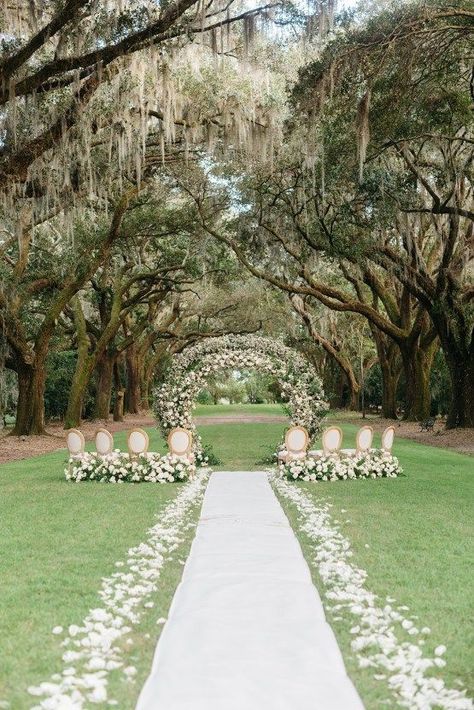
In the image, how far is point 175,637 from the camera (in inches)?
166

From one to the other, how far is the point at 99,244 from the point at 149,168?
2750 mm

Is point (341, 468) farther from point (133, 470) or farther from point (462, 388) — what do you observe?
point (462, 388)

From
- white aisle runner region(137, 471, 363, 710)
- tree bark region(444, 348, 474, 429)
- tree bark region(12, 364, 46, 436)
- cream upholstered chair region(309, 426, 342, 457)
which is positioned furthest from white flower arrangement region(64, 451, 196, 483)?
Answer: tree bark region(444, 348, 474, 429)

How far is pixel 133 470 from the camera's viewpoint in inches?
463

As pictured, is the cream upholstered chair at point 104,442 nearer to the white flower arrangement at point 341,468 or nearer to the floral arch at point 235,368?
the floral arch at point 235,368

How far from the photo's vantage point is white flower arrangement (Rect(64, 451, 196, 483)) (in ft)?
38.4

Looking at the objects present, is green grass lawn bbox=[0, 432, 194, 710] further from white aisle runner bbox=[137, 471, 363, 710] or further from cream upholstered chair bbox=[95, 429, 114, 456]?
cream upholstered chair bbox=[95, 429, 114, 456]

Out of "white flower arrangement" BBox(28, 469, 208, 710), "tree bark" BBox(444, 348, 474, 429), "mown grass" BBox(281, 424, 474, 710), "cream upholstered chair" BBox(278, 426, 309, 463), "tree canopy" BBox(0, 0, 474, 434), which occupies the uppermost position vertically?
"tree canopy" BBox(0, 0, 474, 434)

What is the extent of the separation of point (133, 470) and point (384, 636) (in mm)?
7844

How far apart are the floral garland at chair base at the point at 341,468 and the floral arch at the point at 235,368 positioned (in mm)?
1558

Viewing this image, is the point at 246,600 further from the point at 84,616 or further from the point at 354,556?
the point at 354,556

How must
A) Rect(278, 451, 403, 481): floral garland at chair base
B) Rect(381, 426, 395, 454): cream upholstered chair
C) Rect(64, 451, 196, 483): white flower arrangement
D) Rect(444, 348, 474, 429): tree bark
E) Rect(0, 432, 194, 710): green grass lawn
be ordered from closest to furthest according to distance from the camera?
Rect(0, 432, 194, 710): green grass lawn
Rect(64, 451, 196, 483): white flower arrangement
Rect(278, 451, 403, 481): floral garland at chair base
Rect(381, 426, 395, 454): cream upholstered chair
Rect(444, 348, 474, 429): tree bark

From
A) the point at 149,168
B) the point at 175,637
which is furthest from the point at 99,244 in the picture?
the point at 175,637

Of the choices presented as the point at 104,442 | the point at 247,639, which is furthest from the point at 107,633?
the point at 104,442
